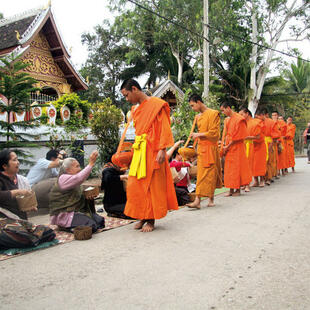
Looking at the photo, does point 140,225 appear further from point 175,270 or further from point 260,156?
point 260,156

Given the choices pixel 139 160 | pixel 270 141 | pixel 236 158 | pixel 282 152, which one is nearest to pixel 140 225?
pixel 139 160

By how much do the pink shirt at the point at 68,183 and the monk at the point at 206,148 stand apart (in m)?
2.15

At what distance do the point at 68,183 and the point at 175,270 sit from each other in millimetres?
1929

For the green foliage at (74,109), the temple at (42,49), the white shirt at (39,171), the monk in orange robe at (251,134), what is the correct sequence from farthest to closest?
the temple at (42,49)
the green foliage at (74,109)
the monk in orange robe at (251,134)
the white shirt at (39,171)

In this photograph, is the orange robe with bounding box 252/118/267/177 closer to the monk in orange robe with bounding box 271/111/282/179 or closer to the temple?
the monk in orange robe with bounding box 271/111/282/179

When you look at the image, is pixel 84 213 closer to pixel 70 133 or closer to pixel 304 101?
pixel 70 133

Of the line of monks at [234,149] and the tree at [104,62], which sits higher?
the tree at [104,62]

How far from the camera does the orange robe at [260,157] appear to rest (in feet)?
27.9

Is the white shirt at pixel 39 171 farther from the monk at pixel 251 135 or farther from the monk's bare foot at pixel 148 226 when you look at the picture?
the monk at pixel 251 135

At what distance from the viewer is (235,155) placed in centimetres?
709

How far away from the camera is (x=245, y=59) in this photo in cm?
2217

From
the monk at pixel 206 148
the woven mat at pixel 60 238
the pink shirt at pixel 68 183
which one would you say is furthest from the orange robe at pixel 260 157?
the pink shirt at pixel 68 183

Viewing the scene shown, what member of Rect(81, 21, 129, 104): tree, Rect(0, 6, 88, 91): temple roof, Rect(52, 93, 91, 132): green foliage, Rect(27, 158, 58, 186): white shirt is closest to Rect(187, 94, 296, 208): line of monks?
Rect(27, 158, 58, 186): white shirt

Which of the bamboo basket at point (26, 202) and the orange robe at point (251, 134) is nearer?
the bamboo basket at point (26, 202)
